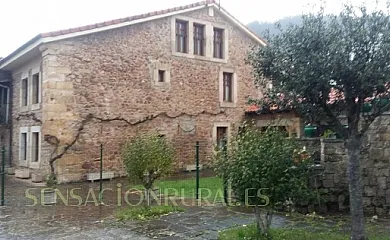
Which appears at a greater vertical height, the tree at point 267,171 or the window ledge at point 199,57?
the window ledge at point 199,57

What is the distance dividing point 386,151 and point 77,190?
8.14m

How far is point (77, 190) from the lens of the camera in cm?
1118

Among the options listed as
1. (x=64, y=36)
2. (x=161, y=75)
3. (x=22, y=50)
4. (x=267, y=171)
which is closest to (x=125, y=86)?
(x=161, y=75)

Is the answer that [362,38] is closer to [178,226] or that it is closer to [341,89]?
[341,89]

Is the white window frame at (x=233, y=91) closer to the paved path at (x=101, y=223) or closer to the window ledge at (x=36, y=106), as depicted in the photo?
the window ledge at (x=36, y=106)

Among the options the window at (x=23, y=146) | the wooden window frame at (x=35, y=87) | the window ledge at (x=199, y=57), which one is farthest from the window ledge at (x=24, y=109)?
the window ledge at (x=199, y=57)

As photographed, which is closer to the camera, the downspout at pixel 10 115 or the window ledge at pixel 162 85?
the window ledge at pixel 162 85

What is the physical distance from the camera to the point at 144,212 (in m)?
7.45

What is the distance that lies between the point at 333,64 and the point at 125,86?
1049 centimetres

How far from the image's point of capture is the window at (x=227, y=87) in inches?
697

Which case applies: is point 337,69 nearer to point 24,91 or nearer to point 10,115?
point 24,91

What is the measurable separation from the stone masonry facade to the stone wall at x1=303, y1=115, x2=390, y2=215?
23.6ft

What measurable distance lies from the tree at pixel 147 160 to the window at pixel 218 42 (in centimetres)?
1020

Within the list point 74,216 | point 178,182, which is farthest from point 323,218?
point 178,182
